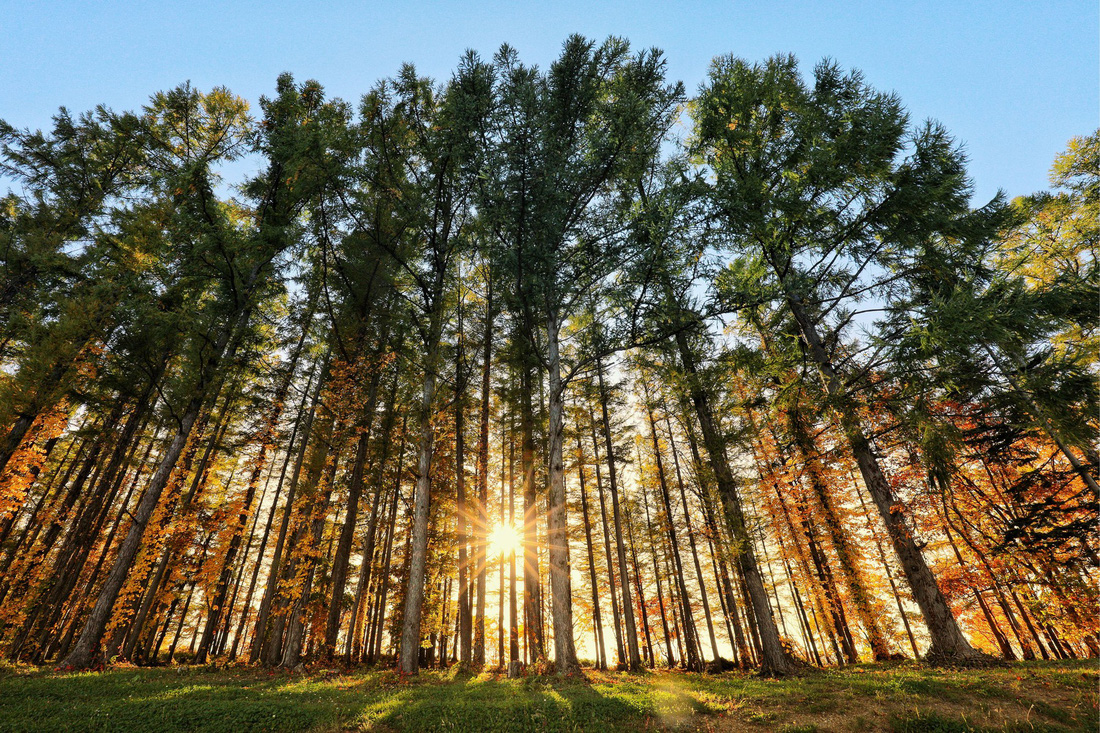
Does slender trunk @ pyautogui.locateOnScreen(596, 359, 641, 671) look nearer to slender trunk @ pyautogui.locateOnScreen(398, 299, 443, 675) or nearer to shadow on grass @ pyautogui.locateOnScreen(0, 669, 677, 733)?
slender trunk @ pyautogui.locateOnScreen(398, 299, 443, 675)

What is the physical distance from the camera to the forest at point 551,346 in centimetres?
900

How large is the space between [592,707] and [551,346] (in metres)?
8.38

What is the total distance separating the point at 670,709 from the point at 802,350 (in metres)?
8.13

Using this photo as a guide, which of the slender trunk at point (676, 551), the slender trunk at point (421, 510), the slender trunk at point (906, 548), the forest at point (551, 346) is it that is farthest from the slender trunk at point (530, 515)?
the slender trunk at point (906, 548)

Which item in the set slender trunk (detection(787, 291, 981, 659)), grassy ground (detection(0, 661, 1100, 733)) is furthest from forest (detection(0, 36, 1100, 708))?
grassy ground (detection(0, 661, 1100, 733))

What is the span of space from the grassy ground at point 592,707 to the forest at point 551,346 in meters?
2.41

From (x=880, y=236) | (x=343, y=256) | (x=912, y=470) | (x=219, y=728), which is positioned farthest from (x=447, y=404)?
(x=912, y=470)

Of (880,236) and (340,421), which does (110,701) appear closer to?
(340,421)

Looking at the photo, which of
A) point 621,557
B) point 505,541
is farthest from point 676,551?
point 505,541

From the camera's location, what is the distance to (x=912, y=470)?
584 inches

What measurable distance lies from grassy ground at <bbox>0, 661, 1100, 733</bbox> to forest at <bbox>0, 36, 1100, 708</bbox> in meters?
2.41

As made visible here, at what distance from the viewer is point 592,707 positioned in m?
6.68

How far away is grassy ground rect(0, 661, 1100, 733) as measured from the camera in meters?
5.53

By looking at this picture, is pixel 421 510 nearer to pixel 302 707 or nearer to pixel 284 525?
pixel 302 707
